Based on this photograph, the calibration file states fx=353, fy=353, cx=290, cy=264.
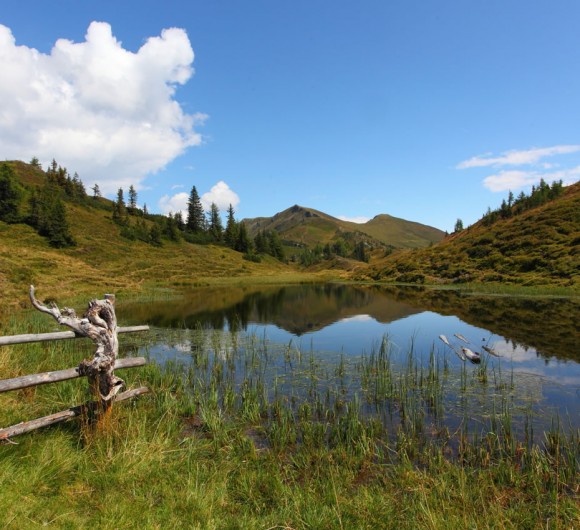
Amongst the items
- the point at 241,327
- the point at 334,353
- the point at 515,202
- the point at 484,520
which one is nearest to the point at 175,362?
the point at 334,353

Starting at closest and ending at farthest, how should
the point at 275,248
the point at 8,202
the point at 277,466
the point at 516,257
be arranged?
the point at 277,466 < the point at 516,257 < the point at 8,202 < the point at 275,248

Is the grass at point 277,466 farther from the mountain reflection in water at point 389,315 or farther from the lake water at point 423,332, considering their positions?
the mountain reflection in water at point 389,315

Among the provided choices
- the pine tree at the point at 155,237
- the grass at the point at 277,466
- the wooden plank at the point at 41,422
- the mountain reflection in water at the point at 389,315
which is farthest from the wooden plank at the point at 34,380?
the pine tree at the point at 155,237

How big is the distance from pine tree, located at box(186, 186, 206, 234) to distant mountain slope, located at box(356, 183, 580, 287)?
72336mm

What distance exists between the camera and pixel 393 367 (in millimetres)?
16922

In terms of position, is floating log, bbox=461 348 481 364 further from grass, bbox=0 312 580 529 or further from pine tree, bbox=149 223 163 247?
pine tree, bbox=149 223 163 247

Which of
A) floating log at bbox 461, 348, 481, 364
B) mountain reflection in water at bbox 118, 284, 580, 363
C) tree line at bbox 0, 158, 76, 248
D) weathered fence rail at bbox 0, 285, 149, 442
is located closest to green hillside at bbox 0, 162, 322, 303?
tree line at bbox 0, 158, 76, 248

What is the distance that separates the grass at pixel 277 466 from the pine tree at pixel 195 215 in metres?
138

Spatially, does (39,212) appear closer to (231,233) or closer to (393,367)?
(231,233)

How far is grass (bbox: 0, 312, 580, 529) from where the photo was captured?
18.6 feet

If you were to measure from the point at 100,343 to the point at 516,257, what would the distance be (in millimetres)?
85733

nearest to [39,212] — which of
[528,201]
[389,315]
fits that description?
[389,315]

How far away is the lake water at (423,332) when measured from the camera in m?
15.1

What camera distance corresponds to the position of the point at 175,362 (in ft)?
57.4
